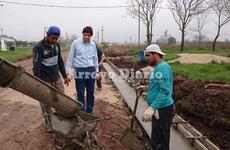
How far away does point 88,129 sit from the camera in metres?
4.44

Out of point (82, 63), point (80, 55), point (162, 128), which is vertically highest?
point (80, 55)

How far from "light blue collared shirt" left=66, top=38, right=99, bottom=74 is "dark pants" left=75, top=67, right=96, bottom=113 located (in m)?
0.11

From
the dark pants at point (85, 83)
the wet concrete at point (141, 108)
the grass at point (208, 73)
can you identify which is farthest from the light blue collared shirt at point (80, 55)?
the grass at point (208, 73)

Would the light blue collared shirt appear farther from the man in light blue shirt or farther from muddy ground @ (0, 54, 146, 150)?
muddy ground @ (0, 54, 146, 150)

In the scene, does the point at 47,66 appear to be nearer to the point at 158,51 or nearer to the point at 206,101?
the point at 158,51

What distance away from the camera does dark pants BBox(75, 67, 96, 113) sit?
233 inches

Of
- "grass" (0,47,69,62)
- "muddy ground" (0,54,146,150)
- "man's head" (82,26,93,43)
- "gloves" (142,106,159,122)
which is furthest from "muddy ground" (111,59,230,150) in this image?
"grass" (0,47,69,62)

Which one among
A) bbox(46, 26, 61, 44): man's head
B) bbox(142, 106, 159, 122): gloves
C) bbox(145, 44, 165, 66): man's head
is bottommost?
bbox(142, 106, 159, 122): gloves

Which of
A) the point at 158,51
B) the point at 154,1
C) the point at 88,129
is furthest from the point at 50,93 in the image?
the point at 154,1

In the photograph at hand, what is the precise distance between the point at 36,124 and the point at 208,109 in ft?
12.1

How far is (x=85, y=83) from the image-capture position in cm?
606

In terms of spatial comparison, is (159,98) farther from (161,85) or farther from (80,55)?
(80,55)

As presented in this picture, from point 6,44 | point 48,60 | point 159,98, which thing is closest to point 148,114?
point 159,98

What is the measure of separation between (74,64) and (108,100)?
372 centimetres
